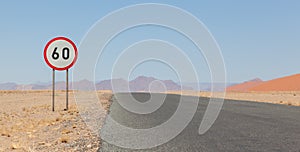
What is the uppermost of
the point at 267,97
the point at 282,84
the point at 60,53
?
the point at 282,84

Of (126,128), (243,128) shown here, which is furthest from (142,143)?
(243,128)

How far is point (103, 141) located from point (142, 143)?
93cm

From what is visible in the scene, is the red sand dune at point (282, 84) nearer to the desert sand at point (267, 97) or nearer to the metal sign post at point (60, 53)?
the desert sand at point (267, 97)

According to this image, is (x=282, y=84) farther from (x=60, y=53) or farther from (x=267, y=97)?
(x=60, y=53)

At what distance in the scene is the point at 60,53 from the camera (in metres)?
14.0

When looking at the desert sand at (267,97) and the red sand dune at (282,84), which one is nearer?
the desert sand at (267,97)

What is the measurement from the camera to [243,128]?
9852 mm

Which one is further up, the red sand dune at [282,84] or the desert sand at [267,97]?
the red sand dune at [282,84]

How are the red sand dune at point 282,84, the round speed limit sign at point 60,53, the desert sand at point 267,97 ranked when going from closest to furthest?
A: the round speed limit sign at point 60,53 < the desert sand at point 267,97 < the red sand dune at point 282,84

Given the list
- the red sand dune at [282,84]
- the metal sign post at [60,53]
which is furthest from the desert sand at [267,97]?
the red sand dune at [282,84]

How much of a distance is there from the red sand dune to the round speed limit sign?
8726cm

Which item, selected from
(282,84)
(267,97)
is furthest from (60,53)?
(282,84)

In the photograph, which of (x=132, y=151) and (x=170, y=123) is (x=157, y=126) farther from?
(x=132, y=151)

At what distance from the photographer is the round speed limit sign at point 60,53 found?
1372 cm
